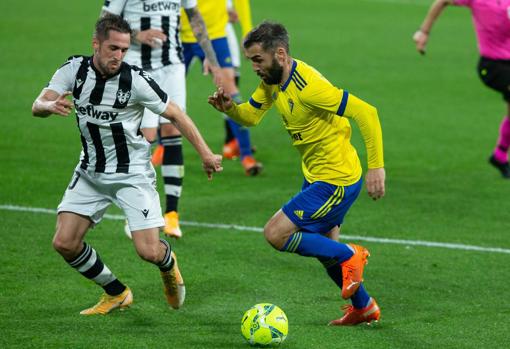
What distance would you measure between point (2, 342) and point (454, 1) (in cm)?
686

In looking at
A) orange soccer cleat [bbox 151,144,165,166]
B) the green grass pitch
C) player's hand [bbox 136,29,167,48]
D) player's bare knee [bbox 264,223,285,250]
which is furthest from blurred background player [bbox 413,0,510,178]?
player's bare knee [bbox 264,223,285,250]

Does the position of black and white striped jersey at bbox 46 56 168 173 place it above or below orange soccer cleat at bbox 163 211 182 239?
above

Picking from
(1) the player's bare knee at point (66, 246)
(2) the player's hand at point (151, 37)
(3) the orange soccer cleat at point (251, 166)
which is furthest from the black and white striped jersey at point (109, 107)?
(3) the orange soccer cleat at point (251, 166)

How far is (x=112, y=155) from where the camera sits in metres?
6.64

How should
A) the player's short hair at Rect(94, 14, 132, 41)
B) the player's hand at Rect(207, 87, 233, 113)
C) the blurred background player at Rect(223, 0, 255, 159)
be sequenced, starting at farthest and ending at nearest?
the blurred background player at Rect(223, 0, 255, 159)
the player's hand at Rect(207, 87, 233, 113)
the player's short hair at Rect(94, 14, 132, 41)

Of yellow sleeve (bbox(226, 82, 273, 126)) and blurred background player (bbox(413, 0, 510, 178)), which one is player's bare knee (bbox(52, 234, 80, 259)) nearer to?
yellow sleeve (bbox(226, 82, 273, 126))

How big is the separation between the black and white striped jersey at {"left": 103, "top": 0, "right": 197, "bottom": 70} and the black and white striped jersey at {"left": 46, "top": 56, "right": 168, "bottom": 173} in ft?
7.35

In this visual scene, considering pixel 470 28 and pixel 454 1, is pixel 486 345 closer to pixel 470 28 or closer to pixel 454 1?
pixel 454 1

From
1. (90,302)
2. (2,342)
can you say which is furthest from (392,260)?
(2,342)

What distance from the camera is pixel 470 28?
23938 mm

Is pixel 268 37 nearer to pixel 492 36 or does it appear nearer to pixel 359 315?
pixel 359 315

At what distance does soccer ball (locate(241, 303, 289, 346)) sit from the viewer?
6047 mm

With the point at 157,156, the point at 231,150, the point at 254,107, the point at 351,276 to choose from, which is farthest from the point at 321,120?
the point at 231,150

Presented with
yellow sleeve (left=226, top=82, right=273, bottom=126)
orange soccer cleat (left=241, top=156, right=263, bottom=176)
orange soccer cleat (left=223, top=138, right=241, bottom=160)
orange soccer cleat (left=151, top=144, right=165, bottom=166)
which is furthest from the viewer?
orange soccer cleat (left=223, top=138, right=241, bottom=160)
